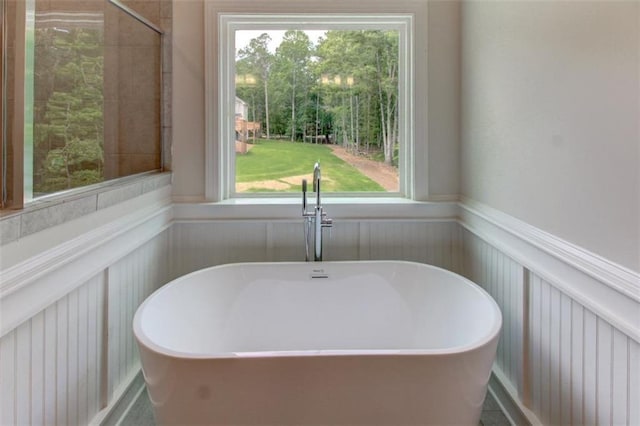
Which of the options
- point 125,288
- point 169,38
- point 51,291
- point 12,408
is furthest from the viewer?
point 169,38

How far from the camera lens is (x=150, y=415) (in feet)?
5.74

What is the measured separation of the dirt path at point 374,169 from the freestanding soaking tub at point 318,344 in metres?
0.60

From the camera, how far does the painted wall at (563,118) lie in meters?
1.06

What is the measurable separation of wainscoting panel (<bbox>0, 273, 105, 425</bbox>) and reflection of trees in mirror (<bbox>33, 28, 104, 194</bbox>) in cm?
41

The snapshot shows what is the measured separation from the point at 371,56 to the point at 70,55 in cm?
160

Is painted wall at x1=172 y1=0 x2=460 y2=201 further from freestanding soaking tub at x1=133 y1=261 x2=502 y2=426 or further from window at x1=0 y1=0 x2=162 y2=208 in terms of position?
freestanding soaking tub at x1=133 y1=261 x2=502 y2=426

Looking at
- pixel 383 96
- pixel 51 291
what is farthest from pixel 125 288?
pixel 383 96

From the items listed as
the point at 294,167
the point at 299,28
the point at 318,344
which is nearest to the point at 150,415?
the point at 318,344

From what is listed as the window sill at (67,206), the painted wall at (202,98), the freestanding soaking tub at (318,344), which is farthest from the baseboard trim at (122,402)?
the painted wall at (202,98)

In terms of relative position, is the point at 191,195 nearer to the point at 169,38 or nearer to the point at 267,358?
the point at 169,38

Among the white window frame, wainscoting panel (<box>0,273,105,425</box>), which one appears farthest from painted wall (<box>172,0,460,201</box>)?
wainscoting panel (<box>0,273,105,425</box>)

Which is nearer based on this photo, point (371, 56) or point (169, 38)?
point (169, 38)

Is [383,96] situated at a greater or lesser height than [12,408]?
greater

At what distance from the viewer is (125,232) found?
175 centimetres
